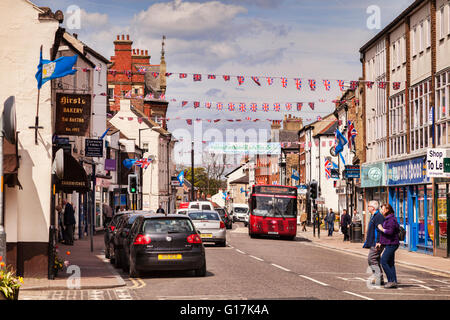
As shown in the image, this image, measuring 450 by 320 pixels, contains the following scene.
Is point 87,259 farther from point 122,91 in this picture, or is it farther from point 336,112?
point 122,91

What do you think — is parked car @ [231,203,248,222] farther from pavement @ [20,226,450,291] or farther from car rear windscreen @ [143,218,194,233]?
car rear windscreen @ [143,218,194,233]

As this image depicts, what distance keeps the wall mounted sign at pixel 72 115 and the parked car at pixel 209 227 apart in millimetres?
12978

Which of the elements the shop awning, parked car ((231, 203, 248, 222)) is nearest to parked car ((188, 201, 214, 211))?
parked car ((231, 203, 248, 222))

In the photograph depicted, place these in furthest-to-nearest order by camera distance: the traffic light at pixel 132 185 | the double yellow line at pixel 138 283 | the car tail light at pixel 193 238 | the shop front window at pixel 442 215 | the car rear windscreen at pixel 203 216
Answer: the traffic light at pixel 132 185 → the car rear windscreen at pixel 203 216 → the shop front window at pixel 442 215 → the car tail light at pixel 193 238 → the double yellow line at pixel 138 283

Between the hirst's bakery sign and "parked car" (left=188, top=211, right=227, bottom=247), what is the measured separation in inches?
341

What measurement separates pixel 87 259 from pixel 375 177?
19723 mm

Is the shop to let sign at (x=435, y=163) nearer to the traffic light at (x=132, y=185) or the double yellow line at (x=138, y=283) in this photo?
the double yellow line at (x=138, y=283)

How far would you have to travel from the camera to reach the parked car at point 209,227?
104ft

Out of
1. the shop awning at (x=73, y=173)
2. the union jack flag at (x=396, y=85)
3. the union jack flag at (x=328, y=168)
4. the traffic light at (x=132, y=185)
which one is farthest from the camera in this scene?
the union jack flag at (x=328, y=168)

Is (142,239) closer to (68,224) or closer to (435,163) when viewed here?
(435,163)

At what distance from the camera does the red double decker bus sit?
42531 mm

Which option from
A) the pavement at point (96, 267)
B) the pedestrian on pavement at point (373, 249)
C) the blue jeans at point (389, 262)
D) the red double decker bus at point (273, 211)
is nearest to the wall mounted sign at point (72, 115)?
the pavement at point (96, 267)

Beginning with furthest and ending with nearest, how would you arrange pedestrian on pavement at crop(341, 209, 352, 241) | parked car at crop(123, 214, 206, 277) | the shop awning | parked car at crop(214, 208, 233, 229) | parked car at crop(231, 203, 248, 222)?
1. parked car at crop(231, 203, 248, 222)
2. parked car at crop(214, 208, 233, 229)
3. pedestrian on pavement at crop(341, 209, 352, 241)
4. the shop awning
5. parked car at crop(123, 214, 206, 277)

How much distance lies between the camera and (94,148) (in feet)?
121
